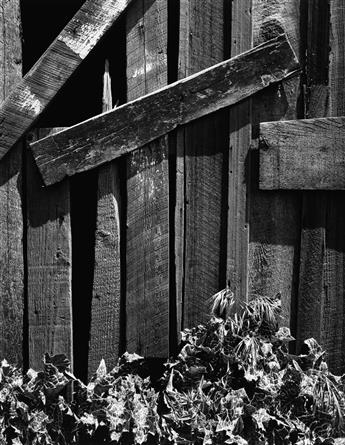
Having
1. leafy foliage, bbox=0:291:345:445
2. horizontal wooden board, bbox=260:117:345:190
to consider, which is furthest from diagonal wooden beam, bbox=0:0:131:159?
leafy foliage, bbox=0:291:345:445

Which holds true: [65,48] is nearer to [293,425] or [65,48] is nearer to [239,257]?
[239,257]

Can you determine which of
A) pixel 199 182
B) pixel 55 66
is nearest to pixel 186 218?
pixel 199 182

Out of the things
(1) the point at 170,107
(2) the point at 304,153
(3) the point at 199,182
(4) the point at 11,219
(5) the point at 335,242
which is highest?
(1) the point at 170,107

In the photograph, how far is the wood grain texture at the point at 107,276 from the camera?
333 cm

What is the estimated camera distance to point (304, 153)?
321 centimetres

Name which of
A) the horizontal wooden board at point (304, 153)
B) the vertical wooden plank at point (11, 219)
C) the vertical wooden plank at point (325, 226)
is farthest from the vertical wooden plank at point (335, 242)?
the vertical wooden plank at point (11, 219)

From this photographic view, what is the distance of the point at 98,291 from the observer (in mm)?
3391

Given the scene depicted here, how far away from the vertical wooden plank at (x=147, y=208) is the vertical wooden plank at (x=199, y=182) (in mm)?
88

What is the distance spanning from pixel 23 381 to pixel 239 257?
1.36 meters

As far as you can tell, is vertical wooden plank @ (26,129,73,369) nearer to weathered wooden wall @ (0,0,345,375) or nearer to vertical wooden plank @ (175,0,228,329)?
weathered wooden wall @ (0,0,345,375)

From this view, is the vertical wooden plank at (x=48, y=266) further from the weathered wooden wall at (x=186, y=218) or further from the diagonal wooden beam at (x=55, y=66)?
the diagonal wooden beam at (x=55, y=66)

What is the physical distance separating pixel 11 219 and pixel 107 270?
0.59 m

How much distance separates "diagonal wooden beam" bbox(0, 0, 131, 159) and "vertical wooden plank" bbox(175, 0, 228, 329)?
0.41 m

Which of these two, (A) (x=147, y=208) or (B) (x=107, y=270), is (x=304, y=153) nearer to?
(A) (x=147, y=208)
